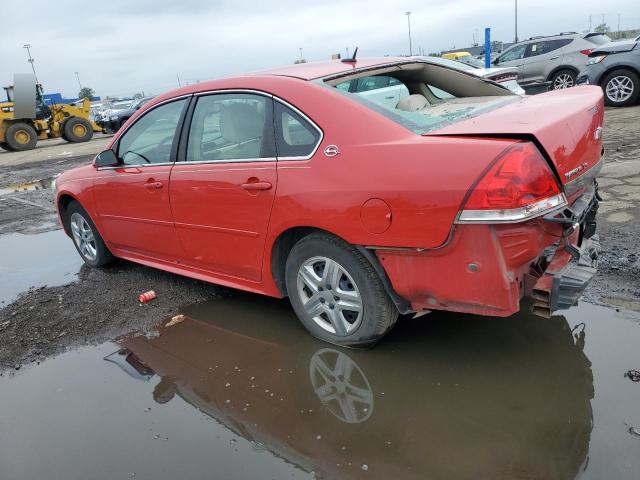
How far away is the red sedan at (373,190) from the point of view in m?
2.40

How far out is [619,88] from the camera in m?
11.2

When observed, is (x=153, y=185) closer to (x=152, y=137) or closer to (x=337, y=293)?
(x=152, y=137)

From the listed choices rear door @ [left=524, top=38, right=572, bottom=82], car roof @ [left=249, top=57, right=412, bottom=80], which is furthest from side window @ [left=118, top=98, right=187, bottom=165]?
rear door @ [left=524, top=38, right=572, bottom=82]

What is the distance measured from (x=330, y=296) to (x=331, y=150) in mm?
834

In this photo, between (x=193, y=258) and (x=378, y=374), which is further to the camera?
(x=193, y=258)

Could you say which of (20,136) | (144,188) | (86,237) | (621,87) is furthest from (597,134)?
(20,136)

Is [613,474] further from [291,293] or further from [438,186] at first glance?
[291,293]

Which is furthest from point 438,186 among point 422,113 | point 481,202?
point 422,113

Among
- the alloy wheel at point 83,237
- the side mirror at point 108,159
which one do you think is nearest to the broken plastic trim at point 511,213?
the side mirror at point 108,159

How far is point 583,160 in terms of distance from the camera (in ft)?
8.84

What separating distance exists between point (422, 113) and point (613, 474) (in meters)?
1.98

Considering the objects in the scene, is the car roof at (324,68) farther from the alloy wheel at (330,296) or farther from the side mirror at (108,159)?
the side mirror at (108,159)

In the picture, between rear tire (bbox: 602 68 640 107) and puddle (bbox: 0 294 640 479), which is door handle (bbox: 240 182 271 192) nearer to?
puddle (bbox: 0 294 640 479)

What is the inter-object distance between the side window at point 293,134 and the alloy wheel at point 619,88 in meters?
10.6
